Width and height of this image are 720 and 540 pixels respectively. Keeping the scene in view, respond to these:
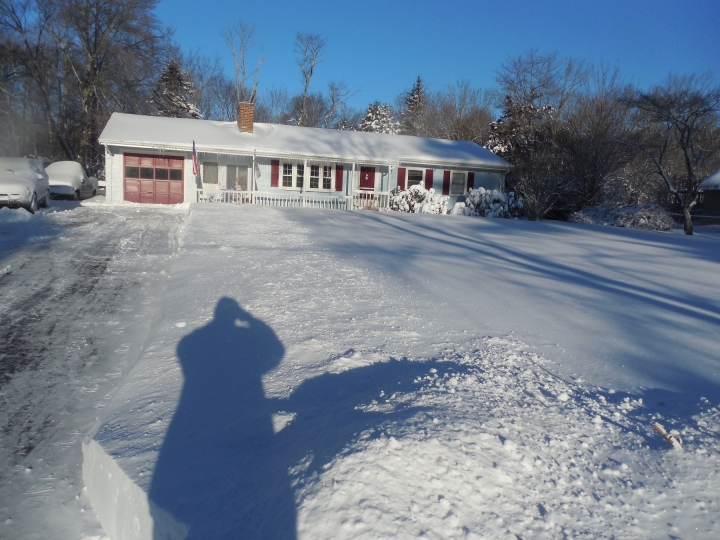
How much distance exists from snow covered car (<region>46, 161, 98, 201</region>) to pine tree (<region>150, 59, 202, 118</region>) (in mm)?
17923

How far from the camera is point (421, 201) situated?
23.2 metres

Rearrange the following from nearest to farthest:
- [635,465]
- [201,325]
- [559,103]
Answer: [635,465] < [201,325] < [559,103]

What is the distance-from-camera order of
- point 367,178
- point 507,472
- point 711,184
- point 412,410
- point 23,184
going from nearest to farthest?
point 507,472, point 412,410, point 23,184, point 367,178, point 711,184

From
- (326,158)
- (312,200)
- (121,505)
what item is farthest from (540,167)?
(121,505)

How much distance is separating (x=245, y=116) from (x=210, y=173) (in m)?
3.43

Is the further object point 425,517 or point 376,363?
point 376,363

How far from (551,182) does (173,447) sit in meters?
21.9

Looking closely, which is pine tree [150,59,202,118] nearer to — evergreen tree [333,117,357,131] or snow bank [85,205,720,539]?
evergreen tree [333,117,357,131]

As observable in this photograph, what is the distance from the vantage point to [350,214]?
19141mm

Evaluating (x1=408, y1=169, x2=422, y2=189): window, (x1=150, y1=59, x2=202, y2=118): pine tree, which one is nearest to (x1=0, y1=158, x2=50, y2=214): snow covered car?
(x1=408, y1=169, x2=422, y2=189): window

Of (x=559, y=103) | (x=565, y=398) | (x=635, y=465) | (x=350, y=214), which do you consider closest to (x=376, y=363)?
(x=565, y=398)

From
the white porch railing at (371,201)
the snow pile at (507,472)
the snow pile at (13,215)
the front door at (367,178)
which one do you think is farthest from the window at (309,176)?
the snow pile at (507,472)

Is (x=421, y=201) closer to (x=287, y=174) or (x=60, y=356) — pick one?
(x=287, y=174)

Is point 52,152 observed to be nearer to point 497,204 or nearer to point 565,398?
point 497,204
